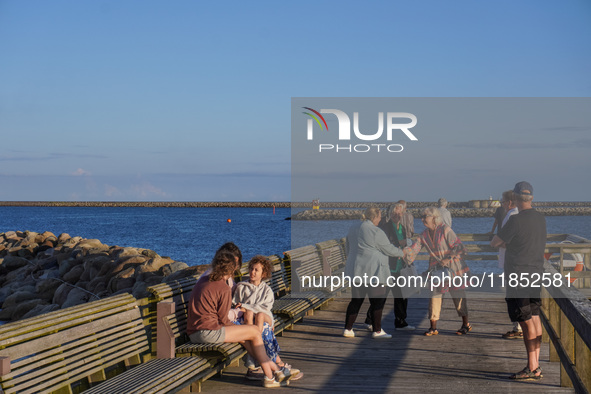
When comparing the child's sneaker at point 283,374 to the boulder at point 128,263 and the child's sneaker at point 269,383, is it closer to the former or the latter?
the child's sneaker at point 269,383

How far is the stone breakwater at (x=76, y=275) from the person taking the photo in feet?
64.4

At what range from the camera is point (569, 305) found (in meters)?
5.18

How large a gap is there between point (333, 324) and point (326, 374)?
2.83m

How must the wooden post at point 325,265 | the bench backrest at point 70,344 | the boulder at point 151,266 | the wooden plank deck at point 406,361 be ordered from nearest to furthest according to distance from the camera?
the bench backrest at point 70,344, the wooden plank deck at point 406,361, the wooden post at point 325,265, the boulder at point 151,266

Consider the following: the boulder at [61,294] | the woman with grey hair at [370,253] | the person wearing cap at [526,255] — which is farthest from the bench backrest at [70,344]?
the boulder at [61,294]

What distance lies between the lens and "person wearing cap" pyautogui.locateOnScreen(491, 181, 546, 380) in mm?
6387

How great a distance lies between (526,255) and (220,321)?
287cm

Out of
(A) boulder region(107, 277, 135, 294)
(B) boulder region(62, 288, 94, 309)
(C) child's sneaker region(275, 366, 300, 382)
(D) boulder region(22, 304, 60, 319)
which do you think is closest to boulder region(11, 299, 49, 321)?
(D) boulder region(22, 304, 60, 319)

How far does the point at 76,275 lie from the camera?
23.6 metres

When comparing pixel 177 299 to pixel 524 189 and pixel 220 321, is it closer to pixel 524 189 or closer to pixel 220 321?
pixel 220 321

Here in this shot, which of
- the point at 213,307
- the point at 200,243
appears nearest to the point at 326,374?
the point at 213,307

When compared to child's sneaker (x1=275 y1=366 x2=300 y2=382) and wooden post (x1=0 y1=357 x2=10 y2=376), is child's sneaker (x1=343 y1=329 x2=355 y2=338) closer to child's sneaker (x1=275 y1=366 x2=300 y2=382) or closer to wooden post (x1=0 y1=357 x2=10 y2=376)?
child's sneaker (x1=275 y1=366 x2=300 y2=382)

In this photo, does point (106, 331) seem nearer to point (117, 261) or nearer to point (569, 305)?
point (569, 305)

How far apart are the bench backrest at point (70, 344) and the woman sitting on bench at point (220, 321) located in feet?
1.66
